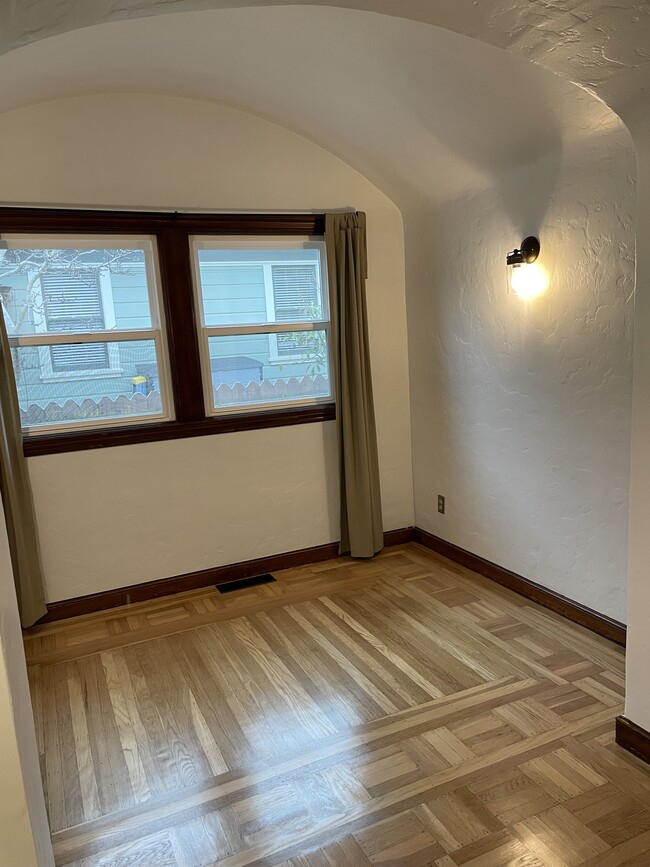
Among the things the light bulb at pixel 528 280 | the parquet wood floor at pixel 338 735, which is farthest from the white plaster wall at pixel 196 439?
the light bulb at pixel 528 280

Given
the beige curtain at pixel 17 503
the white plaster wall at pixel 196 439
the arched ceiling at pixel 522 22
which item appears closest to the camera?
the arched ceiling at pixel 522 22

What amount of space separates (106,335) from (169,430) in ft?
2.03

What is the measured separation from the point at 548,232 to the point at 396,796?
241 cm

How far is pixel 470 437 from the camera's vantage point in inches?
144

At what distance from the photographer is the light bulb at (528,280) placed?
9.71 ft

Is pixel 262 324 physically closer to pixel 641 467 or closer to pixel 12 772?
pixel 641 467

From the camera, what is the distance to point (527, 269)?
3027mm

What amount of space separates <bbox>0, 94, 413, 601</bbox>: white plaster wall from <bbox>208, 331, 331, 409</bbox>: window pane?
228 millimetres

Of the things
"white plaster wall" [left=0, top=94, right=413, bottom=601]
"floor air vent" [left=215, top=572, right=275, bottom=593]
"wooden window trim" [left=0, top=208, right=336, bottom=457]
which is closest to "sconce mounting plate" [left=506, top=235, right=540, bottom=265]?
"white plaster wall" [left=0, top=94, right=413, bottom=601]

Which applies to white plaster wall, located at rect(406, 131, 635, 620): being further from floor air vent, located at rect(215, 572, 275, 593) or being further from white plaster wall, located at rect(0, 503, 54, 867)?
white plaster wall, located at rect(0, 503, 54, 867)

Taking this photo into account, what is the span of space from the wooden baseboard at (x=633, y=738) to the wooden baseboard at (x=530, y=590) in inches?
26.6

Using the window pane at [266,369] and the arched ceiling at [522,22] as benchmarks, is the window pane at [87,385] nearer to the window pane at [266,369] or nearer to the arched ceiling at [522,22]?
the window pane at [266,369]

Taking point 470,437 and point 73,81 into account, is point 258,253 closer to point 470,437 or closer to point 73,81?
point 73,81

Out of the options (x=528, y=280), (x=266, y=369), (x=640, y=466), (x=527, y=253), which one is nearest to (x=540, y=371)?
(x=528, y=280)
